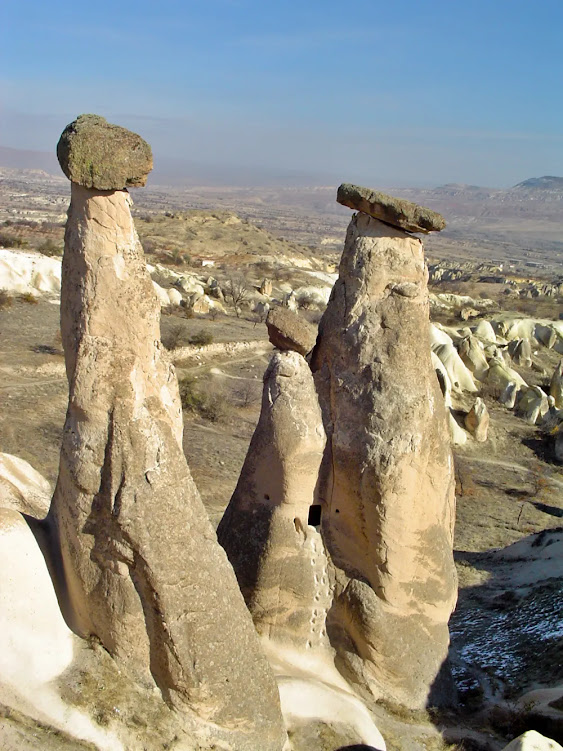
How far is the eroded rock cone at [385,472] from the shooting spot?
5254mm

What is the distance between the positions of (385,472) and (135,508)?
195 cm

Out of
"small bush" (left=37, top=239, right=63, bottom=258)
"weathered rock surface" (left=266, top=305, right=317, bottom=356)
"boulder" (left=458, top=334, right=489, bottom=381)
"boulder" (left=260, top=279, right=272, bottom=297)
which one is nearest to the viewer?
"weathered rock surface" (left=266, top=305, right=317, bottom=356)

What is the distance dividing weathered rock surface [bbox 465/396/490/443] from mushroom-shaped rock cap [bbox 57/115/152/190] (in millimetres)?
13833

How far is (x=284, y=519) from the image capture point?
5.47 metres

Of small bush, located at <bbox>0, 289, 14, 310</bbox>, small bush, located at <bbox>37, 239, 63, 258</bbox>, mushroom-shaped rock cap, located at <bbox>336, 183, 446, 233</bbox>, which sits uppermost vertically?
mushroom-shaped rock cap, located at <bbox>336, 183, 446, 233</bbox>

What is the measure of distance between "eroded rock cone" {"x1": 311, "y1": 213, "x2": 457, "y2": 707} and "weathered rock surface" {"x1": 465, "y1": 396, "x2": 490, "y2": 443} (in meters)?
11.3

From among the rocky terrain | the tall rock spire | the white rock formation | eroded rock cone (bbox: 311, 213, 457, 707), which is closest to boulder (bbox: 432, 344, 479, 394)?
the rocky terrain

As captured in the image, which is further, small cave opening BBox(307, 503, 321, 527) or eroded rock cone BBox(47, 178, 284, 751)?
small cave opening BBox(307, 503, 321, 527)

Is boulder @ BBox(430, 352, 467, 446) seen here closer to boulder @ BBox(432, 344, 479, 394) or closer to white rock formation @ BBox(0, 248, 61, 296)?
boulder @ BBox(432, 344, 479, 394)

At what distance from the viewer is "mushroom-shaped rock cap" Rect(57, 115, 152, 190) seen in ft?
12.8

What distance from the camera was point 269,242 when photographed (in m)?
46.9

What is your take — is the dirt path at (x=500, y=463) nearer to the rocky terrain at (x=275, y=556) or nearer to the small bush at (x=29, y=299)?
the rocky terrain at (x=275, y=556)

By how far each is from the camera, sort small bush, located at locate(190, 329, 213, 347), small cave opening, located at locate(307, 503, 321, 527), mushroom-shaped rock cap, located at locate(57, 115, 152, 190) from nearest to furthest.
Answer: mushroom-shaped rock cap, located at locate(57, 115, 152, 190) → small cave opening, located at locate(307, 503, 321, 527) → small bush, located at locate(190, 329, 213, 347)

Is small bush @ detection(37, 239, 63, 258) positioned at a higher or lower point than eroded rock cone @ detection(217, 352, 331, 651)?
higher
